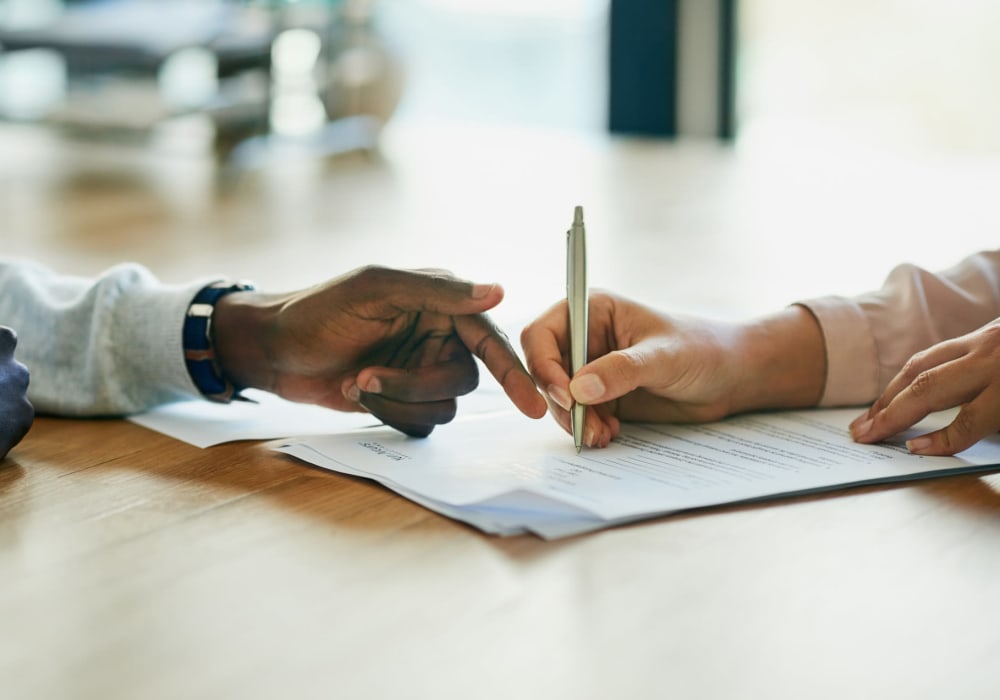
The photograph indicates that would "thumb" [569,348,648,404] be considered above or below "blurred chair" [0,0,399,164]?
below

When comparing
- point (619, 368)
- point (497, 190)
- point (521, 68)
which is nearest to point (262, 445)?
point (619, 368)

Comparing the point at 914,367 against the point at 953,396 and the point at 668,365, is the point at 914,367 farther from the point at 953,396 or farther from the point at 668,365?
the point at 668,365

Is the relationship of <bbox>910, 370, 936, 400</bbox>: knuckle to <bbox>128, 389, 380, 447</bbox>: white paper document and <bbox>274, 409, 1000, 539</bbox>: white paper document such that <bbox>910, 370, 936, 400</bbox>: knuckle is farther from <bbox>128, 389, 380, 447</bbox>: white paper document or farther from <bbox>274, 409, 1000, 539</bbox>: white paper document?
<bbox>128, 389, 380, 447</bbox>: white paper document

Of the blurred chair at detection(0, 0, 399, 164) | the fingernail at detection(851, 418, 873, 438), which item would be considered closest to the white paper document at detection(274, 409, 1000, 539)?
the fingernail at detection(851, 418, 873, 438)

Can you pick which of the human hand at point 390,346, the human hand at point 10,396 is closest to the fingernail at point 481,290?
the human hand at point 390,346

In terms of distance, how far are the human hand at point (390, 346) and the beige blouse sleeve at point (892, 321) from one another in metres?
0.28

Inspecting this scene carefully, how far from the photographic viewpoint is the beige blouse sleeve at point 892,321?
3.12 feet

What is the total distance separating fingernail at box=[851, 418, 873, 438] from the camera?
2.80 feet

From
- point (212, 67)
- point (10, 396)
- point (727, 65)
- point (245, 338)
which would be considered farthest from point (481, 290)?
point (727, 65)

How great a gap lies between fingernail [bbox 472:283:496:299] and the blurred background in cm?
73

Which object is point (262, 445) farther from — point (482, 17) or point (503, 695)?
point (482, 17)

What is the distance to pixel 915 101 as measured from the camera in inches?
147

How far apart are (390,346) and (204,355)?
0.17m

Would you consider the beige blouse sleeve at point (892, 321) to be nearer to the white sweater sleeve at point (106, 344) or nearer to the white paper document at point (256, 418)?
the white paper document at point (256, 418)
